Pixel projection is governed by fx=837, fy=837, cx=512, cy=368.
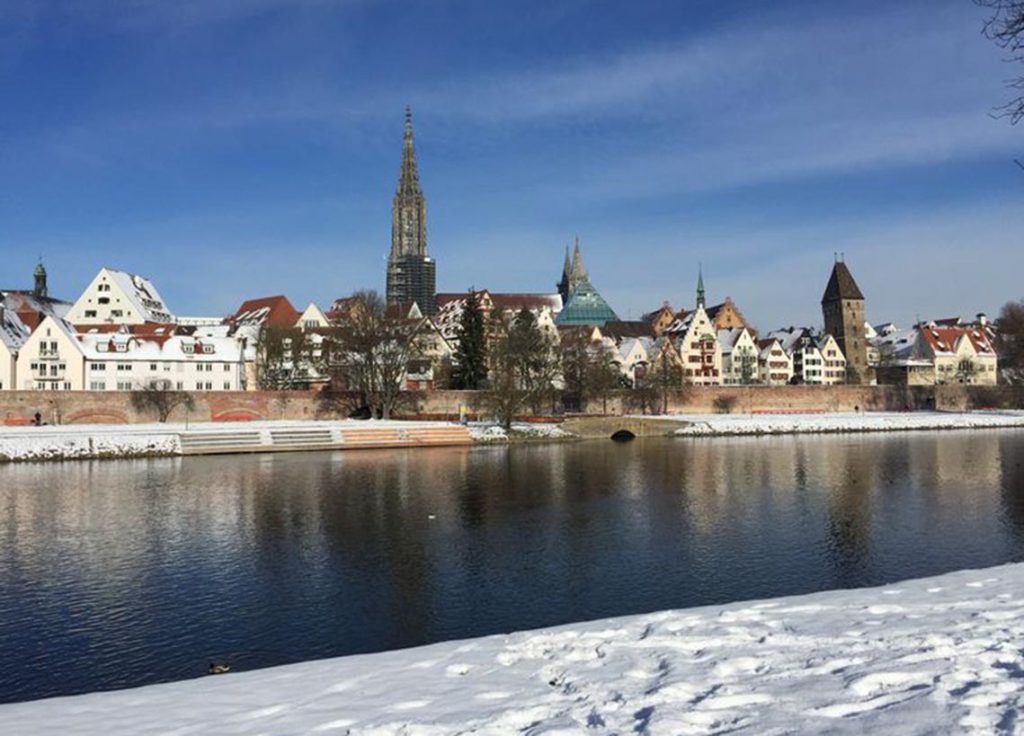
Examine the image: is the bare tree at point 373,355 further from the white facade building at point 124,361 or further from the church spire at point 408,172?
the church spire at point 408,172

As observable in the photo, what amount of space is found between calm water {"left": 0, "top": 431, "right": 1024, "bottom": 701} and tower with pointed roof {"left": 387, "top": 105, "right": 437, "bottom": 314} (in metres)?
118

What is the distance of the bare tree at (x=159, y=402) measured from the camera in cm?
6812

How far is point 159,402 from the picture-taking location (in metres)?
68.3

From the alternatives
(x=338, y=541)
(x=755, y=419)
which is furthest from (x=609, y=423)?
(x=338, y=541)

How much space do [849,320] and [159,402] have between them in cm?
9414

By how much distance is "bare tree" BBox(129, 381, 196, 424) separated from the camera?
224ft

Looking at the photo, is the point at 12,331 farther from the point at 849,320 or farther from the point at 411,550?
the point at 849,320

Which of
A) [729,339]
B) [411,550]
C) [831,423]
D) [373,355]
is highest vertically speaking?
[729,339]

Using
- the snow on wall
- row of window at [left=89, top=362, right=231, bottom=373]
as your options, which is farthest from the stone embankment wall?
the snow on wall

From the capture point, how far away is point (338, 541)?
23.6 meters

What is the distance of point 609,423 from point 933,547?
4733 cm

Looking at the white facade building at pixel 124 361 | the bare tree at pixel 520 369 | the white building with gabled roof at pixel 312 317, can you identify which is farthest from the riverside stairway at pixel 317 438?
the white building with gabled roof at pixel 312 317

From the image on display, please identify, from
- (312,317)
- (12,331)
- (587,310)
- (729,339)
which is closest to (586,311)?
(587,310)

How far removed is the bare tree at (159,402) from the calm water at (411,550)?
90.2 feet
